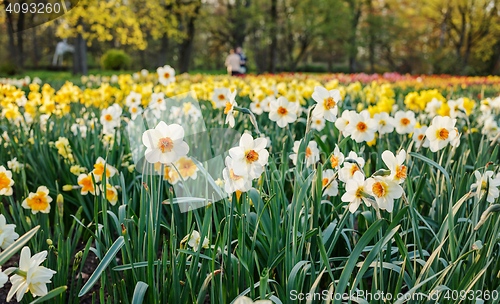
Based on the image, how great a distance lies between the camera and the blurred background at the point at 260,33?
1317cm

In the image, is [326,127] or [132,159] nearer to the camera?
[132,159]

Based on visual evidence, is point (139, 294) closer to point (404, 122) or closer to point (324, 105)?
point (324, 105)

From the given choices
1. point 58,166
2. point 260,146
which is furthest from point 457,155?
point 58,166

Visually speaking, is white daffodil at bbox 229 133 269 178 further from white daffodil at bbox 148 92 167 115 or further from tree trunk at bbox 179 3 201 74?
tree trunk at bbox 179 3 201 74

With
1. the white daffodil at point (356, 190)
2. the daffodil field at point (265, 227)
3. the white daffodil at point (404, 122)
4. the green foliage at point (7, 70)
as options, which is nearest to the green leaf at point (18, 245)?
the daffodil field at point (265, 227)

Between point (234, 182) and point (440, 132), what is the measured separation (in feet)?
2.73

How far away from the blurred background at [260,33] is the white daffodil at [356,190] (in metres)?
11.8

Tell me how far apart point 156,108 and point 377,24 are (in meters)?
25.7

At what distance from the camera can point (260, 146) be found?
0.93 m

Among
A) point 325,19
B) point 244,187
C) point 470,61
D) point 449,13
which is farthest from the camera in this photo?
point 470,61

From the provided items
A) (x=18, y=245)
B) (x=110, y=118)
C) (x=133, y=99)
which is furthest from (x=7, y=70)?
(x=18, y=245)

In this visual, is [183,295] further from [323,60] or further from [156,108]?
[323,60]

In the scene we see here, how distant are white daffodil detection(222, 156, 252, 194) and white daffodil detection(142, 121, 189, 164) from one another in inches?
5.1

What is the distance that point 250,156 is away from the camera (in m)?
0.92
